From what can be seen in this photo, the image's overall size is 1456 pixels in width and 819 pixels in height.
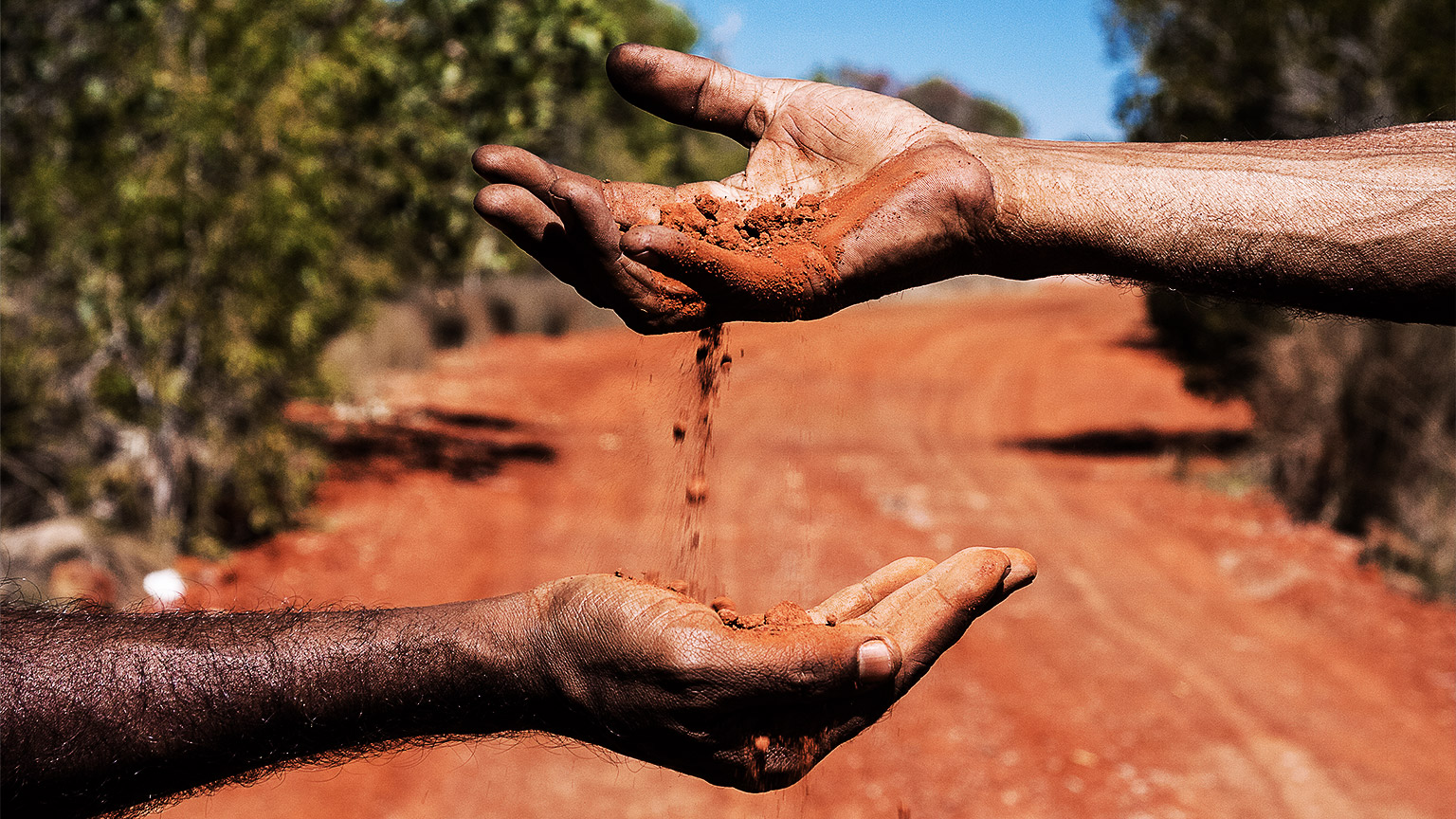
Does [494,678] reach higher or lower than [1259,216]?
lower

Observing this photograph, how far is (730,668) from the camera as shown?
6.07ft

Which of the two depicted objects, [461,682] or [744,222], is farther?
[744,222]

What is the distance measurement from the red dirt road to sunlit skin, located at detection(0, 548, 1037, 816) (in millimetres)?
749

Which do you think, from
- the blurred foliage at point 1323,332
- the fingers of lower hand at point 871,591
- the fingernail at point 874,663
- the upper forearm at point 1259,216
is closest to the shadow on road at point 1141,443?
the blurred foliage at point 1323,332

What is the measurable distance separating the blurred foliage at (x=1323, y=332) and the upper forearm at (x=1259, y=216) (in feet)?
18.0

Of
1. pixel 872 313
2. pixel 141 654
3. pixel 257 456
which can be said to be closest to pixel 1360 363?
pixel 257 456

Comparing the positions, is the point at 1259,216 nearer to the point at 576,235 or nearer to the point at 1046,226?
the point at 1046,226

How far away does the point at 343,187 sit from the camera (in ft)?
30.3

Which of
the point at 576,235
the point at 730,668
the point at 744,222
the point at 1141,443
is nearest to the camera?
the point at 730,668

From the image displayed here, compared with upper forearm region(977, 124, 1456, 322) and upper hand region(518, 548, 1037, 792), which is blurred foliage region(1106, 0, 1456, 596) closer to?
upper forearm region(977, 124, 1456, 322)

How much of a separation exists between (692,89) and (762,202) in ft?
1.02

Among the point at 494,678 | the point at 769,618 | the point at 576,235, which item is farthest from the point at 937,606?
the point at 576,235

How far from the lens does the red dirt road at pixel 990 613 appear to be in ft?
15.8

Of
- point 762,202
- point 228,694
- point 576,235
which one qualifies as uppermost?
point 762,202
